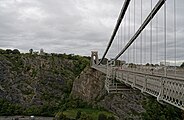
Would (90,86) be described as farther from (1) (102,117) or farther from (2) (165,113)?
(2) (165,113)

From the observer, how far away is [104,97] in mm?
45438

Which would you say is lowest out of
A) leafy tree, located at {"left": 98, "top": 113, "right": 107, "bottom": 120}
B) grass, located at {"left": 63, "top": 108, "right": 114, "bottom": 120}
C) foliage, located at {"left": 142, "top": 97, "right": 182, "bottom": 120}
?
grass, located at {"left": 63, "top": 108, "right": 114, "bottom": 120}

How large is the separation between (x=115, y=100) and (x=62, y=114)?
8774 mm

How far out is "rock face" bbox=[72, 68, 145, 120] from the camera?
36.9 metres

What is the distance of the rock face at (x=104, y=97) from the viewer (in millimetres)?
36875

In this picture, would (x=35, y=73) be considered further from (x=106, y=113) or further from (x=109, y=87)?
(x=109, y=87)

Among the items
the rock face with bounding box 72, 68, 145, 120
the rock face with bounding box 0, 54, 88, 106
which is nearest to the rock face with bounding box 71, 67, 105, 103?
the rock face with bounding box 72, 68, 145, 120

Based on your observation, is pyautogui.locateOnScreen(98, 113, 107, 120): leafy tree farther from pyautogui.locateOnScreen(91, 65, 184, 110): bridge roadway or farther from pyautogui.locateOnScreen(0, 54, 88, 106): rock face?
pyautogui.locateOnScreen(91, 65, 184, 110): bridge roadway

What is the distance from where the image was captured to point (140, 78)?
10531 millimetres

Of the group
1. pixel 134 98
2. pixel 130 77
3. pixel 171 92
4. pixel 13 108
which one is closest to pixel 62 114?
pixel 134 98

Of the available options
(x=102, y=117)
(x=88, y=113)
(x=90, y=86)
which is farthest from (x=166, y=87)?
(x=90, y=86)

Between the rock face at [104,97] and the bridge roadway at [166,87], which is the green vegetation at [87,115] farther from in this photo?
the bridge roadway at [166,87]

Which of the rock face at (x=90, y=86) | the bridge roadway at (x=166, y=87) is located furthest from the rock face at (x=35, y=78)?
the bridge roadway at (x=166, y=87)

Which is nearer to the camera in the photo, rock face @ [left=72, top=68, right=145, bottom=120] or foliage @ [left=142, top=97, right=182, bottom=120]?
foliage @ [left=142, top=97, right=182, bottom=120]
